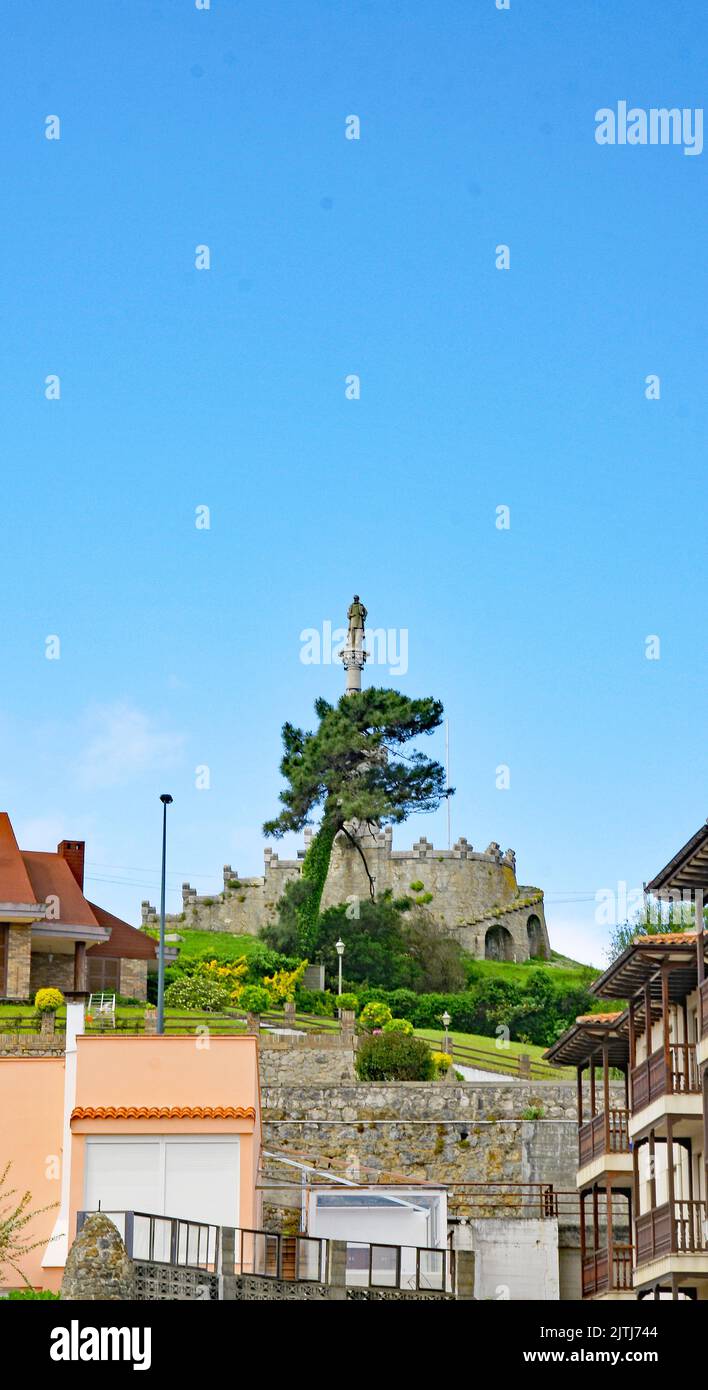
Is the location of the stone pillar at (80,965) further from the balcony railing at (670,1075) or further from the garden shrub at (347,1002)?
the balcony railing at (670,1075)

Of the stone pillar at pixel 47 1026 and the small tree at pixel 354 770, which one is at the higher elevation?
the small tree at pixel 354 770

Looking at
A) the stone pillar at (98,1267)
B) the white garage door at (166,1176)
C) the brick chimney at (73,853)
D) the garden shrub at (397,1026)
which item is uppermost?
the brick chimney at (73,853)

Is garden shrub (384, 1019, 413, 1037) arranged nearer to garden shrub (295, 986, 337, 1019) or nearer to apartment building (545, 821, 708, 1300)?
garden shrub (295, 986, 337, 1019)

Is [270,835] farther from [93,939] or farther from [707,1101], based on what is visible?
[707,1101]

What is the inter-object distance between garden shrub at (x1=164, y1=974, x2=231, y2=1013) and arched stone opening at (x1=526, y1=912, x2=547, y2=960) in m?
31.3

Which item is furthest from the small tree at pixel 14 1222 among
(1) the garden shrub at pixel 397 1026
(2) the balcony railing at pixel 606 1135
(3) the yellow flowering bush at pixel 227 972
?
(3) the yellow flowering bush at pixel 227 972

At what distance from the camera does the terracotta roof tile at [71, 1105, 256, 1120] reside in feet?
108

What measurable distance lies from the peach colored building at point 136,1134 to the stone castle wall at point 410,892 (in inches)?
2347

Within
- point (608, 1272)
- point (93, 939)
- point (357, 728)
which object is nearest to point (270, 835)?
point (357, 728)

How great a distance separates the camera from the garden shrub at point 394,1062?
173 ft

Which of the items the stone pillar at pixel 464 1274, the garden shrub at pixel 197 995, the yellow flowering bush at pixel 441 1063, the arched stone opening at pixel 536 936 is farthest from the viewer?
the arched stone opening at pixel 536 936

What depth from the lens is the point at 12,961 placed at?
60.8 meters

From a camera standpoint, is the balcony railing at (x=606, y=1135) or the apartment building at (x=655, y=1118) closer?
the apartment building at (x=655, y=1118)
